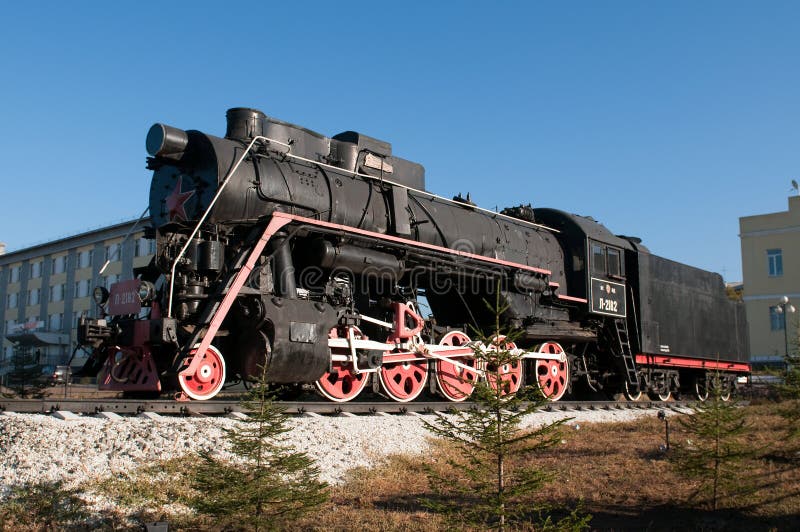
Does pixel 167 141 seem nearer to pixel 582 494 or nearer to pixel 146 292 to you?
pixel 146 292

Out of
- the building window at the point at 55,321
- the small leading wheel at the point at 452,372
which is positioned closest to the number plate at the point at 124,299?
the small leading wheel at the point at 452,372

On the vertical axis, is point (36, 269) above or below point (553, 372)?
above

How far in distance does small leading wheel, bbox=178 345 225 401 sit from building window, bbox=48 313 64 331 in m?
46.6

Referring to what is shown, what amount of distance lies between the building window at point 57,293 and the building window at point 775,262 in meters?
45.9

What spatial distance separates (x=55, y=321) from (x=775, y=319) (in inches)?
1835

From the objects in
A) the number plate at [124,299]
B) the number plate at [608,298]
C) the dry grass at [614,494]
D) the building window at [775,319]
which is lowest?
the dry grass at [614,494]

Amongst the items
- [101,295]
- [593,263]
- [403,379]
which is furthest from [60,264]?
[403,379]

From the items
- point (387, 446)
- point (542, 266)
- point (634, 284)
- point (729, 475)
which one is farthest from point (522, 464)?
point (634, 284)

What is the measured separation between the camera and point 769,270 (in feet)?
136

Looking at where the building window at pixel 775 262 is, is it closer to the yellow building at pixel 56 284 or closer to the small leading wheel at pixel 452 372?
the small leading wheel at pixel 452 372

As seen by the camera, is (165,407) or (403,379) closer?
(165,407)

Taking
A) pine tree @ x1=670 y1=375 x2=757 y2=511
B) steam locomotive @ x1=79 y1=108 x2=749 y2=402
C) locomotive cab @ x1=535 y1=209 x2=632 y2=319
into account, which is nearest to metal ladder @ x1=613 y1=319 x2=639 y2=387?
steam locomotive @ x1=79 y1=108 x2=749 y2=402

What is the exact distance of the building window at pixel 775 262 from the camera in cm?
4109

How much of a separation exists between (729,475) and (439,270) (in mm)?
6461
